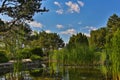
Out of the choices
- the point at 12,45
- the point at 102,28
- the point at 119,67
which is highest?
the point at 102,28

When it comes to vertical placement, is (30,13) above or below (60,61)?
above

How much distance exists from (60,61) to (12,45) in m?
12.0

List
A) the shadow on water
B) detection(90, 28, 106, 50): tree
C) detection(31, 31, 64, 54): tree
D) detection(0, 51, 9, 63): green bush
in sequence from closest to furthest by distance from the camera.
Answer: the shadow on water < detection(0, 51, 9, 63): green bush < detection(90, 28, 106, 50): tree < detection(31, 31, 64, 54): tree

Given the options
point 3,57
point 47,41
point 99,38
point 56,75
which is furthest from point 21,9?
point 47,41

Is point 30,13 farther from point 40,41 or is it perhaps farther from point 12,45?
point 40,41

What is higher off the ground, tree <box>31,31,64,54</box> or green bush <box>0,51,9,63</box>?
tree <box>31,31,64,54</box>

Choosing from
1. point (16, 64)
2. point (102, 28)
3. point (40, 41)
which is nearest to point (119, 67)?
point (16, 64)

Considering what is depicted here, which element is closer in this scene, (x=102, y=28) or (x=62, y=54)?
(x=62, y=54)

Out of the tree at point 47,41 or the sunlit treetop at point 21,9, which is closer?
the sunlit treetop at point 21,9

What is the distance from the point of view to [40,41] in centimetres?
6456

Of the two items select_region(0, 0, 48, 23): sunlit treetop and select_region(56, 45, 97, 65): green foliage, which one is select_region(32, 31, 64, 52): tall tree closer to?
select_region(56, 45, 97, 65): green foliage

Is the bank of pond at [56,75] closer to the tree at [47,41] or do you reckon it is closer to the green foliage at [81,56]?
the green foliage at [81,56]

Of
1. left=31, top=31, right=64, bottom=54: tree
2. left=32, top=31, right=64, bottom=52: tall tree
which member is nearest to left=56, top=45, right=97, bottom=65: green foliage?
left=31, top=31, right=64, bottom=54: tree

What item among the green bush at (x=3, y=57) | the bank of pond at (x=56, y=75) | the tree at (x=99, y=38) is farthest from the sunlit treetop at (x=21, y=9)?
the tree at (x=99, y=38)
